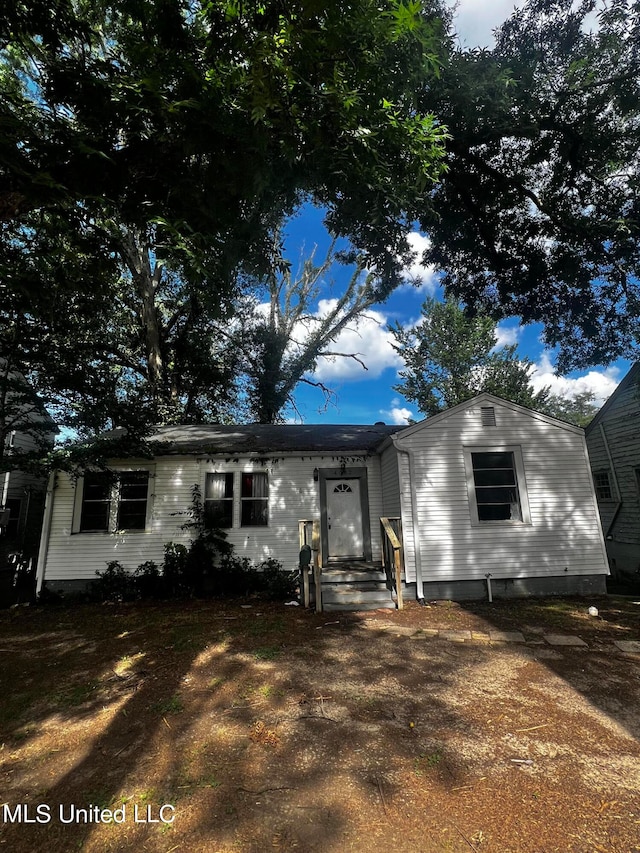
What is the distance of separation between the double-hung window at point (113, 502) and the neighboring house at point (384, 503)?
0.03 meters

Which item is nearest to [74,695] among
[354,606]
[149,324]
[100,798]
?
[100,798]

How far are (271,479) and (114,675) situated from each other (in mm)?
5822

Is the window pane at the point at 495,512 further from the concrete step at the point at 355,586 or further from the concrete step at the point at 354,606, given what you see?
the concrete step at the point at 354,606

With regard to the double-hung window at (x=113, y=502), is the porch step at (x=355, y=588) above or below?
below

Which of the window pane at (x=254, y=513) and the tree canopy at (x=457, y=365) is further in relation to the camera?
the tree canopy at (x=457, y=365)

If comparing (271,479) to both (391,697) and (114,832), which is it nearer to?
(391,697)

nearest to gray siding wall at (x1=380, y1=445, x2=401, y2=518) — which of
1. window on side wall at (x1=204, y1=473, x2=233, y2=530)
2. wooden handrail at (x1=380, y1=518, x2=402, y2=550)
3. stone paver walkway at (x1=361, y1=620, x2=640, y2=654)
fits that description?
wooden handrail at (x1=380, y1=518, x2=402, y2=550)

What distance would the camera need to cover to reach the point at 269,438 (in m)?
11.6

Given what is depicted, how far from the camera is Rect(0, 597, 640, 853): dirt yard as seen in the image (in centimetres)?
244

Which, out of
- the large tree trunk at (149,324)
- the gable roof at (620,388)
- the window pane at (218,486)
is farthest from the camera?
the large tree trunk at (149,324)

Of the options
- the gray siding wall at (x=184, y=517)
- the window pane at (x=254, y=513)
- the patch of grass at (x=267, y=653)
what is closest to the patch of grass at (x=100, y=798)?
the patch of grass at (x=267, y=653)

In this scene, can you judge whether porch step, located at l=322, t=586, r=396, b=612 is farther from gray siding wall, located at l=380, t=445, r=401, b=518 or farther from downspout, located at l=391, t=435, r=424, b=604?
gray siding wall, located at l=380, t=445, r=401, b=518

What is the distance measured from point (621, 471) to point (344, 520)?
9.28 meters

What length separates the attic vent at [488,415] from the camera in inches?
359
